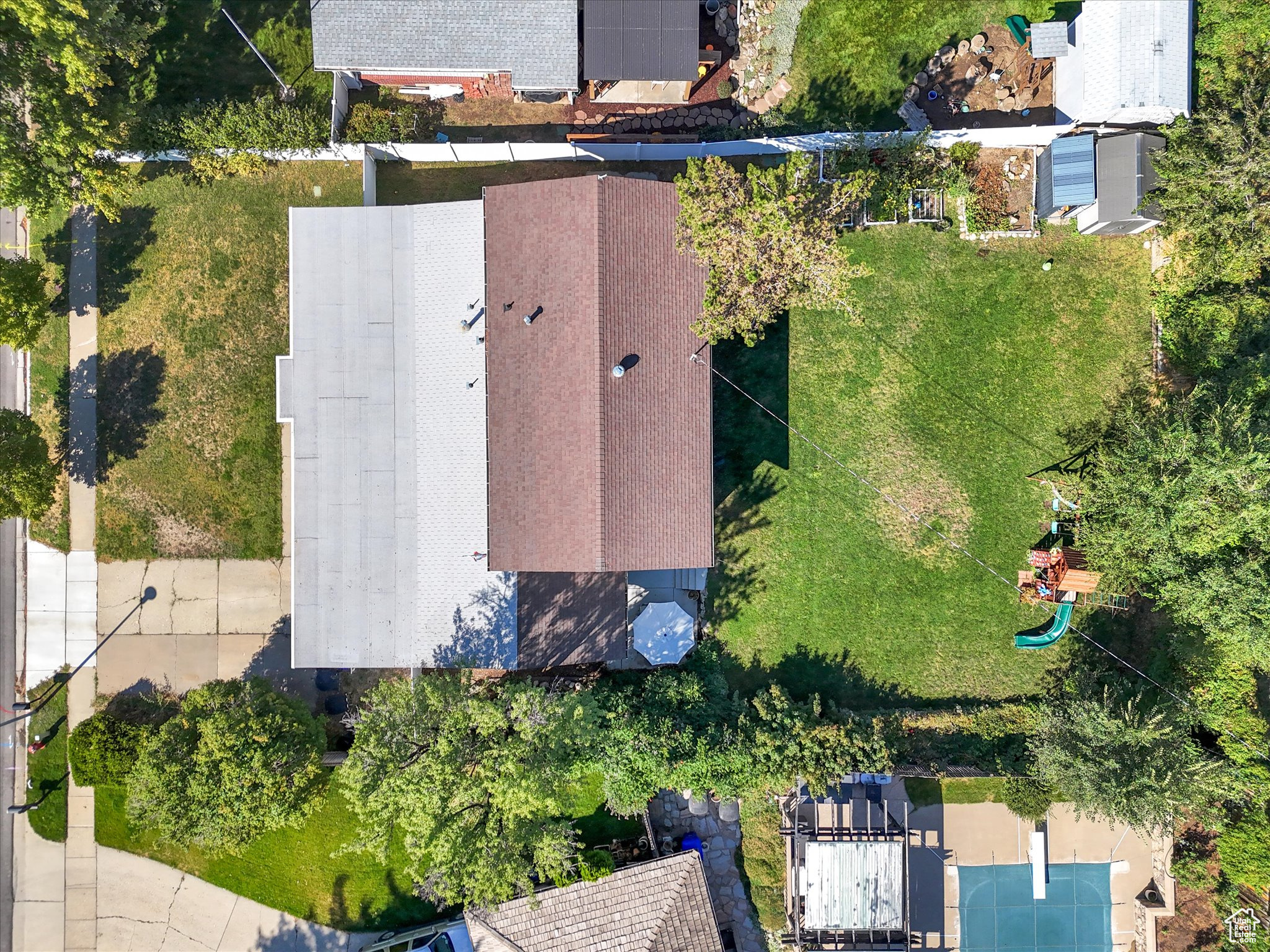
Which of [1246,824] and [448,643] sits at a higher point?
[448,643]

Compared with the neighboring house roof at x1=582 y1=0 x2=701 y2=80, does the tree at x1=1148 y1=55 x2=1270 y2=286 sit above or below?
below

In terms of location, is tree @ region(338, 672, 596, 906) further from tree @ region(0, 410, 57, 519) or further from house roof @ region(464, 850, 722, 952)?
tree @ region(0, 410, 57, 519)

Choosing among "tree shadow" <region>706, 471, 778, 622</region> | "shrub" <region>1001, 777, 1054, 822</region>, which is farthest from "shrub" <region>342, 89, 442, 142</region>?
"shrub" <region>1001, 777, 1054, 822</region>

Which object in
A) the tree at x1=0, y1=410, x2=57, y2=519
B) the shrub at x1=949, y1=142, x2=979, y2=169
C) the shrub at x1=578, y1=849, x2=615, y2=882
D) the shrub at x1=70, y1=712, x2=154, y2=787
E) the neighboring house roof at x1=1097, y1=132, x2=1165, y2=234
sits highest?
the shrub at x1=949, y1=142, x2=979, y2=169

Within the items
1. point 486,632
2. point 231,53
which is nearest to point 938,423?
point 486,632

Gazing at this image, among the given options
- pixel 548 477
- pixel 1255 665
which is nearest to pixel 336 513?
pixel 548 477

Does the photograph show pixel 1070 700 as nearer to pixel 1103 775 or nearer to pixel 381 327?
pixel 1103 775

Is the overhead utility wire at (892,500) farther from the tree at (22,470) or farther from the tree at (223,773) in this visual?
the tree at (22,470)
